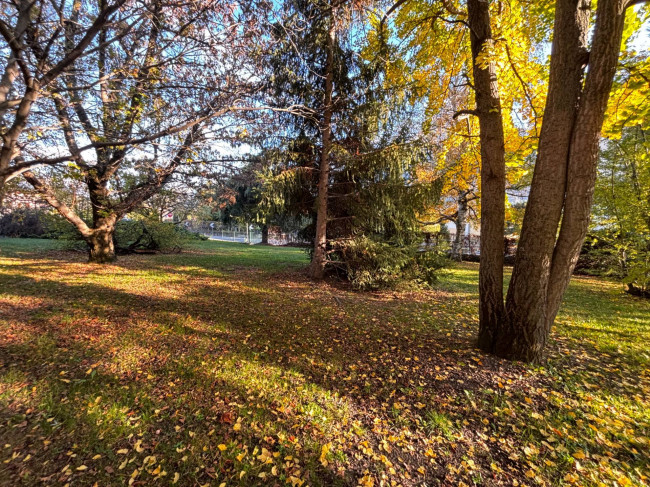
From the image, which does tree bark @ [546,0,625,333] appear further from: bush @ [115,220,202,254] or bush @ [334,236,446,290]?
bush @ [115,220,202,254]

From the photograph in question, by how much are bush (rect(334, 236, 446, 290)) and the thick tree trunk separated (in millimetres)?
3314

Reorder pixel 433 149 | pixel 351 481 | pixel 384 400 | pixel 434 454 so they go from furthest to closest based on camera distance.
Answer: pixel 433 149
pixel 384 400
pixel 434 454
pixel 351 481

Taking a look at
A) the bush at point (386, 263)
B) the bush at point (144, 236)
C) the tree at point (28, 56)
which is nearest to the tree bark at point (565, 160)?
the bush at point (386, 263)

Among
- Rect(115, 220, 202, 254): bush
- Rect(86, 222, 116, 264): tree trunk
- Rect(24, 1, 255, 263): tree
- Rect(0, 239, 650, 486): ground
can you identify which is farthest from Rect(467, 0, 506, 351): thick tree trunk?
Rect(115, 220, 202, 254): bush

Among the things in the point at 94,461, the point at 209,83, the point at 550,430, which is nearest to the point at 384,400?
the point at 550,430

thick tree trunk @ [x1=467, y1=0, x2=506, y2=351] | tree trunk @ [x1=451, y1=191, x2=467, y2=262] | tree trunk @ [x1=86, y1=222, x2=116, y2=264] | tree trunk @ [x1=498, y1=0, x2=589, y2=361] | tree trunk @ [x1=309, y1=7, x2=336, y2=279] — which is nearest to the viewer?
tree trunk @ [x1=498, y1=0, x2=589, y2=361]

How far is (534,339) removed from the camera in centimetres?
320

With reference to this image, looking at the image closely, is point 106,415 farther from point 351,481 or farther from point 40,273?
point 40,273

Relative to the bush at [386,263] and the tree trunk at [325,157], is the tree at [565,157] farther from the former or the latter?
the tree trunk at [325,157]

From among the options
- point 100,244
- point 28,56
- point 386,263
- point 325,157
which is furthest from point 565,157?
point 100,244

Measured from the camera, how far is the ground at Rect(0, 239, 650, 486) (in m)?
1.93

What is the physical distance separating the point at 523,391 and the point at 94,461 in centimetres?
385

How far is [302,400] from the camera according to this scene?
8.75ft

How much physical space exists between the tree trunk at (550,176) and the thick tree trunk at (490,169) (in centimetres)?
26
